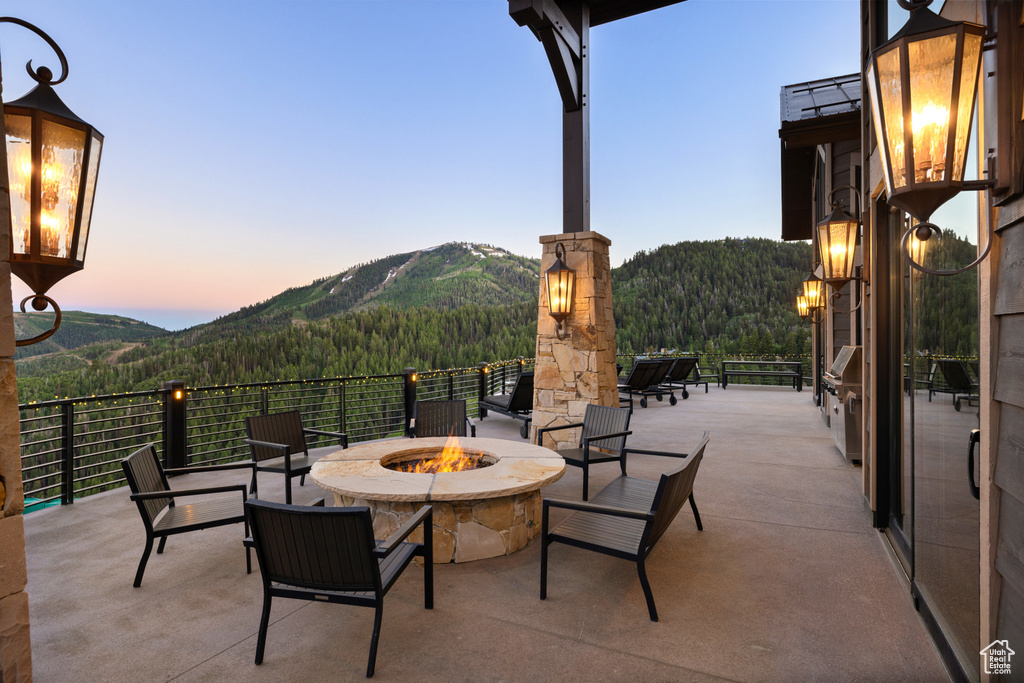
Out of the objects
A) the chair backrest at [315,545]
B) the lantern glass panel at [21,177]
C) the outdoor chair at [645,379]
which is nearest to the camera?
the lantern glass panel at [21,177]

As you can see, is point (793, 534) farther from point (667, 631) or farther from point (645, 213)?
point (645, 213)

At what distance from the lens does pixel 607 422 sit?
467 centimetres

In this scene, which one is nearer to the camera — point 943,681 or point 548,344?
point 943,681

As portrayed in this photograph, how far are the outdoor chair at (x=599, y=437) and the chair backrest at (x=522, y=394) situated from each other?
7.70 ft

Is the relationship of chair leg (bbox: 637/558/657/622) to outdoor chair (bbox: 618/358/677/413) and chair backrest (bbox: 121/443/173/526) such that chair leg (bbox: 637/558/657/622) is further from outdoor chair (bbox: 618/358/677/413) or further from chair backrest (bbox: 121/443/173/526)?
outdoor chair (bbox: 618/358/677/413)

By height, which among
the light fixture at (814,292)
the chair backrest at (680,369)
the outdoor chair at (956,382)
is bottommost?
the chair backrest at (680,369)

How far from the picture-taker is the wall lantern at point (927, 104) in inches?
51.3

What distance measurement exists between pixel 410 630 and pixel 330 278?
78.0 ft

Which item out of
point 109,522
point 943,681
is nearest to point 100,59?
point 109,522

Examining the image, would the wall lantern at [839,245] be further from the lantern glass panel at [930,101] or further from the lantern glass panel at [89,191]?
the lantern glass panel at [89,191]

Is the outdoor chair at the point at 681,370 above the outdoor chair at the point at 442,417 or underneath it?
above

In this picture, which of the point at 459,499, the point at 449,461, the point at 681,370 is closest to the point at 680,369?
the point at 681,370

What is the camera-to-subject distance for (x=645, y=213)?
20672mm

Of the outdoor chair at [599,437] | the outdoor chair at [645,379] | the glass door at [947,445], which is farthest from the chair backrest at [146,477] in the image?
the outdoor chair at [645,379]
